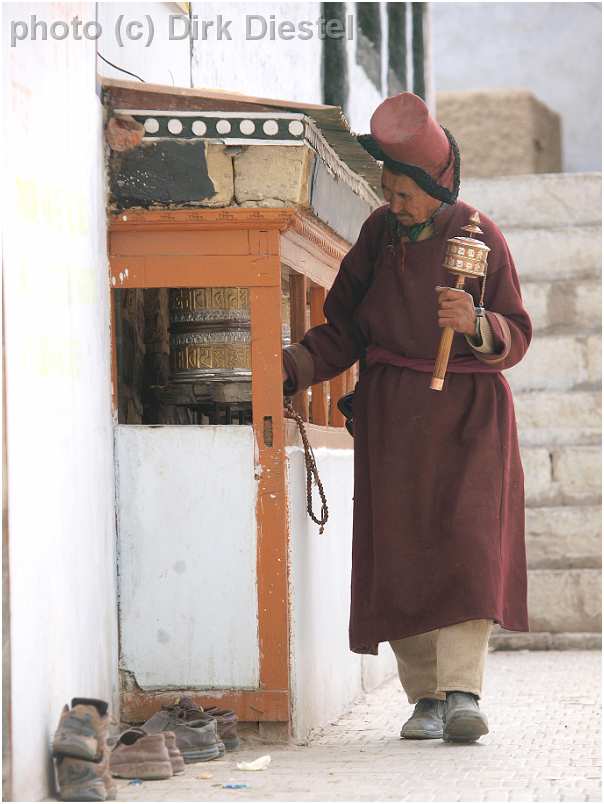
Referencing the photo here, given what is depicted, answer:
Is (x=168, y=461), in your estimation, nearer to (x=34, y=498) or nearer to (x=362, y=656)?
(x=34, y=498)

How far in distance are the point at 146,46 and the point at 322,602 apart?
6.86ft

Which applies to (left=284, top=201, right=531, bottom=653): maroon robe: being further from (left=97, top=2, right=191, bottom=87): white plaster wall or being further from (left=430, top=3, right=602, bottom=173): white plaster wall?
(left=430, top=3, right=602, bottom=173): white plaster wall

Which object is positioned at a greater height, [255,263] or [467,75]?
[467,75]

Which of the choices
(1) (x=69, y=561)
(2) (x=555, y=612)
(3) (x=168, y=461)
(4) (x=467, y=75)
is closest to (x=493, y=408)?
(3) (x=168, y=461)

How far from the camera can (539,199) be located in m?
10.2

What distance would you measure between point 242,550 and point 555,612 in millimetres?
4611

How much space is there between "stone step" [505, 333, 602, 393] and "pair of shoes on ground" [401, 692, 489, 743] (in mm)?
4709

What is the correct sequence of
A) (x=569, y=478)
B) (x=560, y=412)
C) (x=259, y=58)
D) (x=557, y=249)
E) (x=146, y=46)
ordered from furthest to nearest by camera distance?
1. (x=557, y=249)
2. (x=560, y=412)
3. (x=569, y=478)
4. (x=259, y=58)
5. (x=146, y=46)

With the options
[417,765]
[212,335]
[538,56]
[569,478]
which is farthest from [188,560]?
[538,56]

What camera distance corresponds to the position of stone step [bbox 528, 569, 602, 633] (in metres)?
9.19

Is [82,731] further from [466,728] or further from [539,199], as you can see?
[539,199]

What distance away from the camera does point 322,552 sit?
5.74 meters

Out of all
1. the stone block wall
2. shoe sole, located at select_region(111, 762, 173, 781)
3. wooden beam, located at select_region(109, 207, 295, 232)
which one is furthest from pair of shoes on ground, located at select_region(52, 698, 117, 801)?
the stone block wall

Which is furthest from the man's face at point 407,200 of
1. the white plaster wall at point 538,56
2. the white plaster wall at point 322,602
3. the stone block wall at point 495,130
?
the white plaster wall at point 538,56
